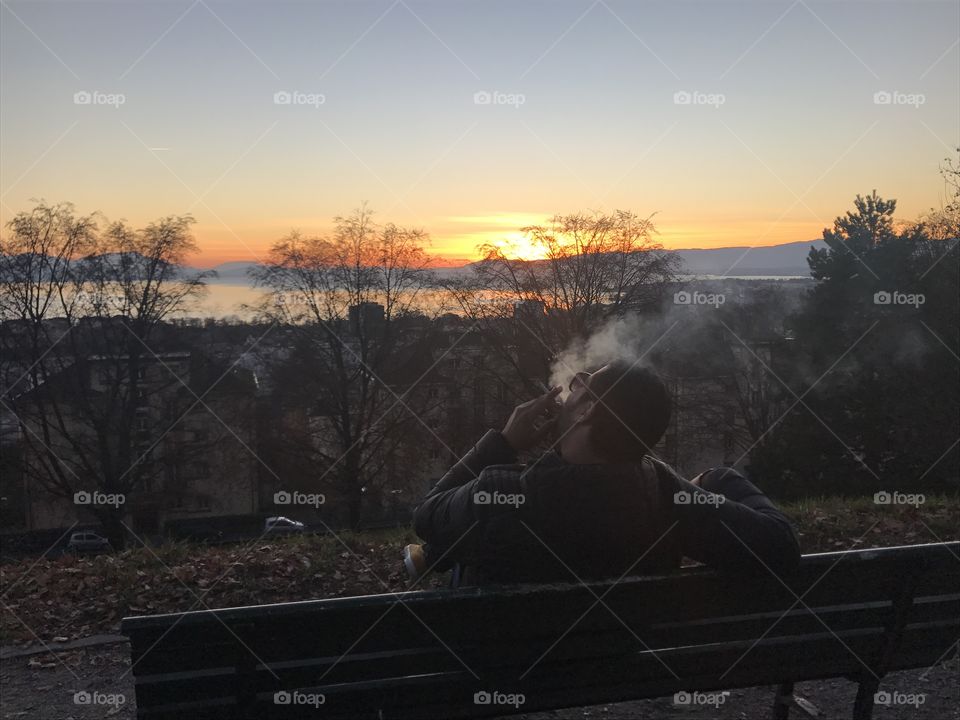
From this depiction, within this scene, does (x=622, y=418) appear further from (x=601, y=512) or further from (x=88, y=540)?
(x=88, y=540)

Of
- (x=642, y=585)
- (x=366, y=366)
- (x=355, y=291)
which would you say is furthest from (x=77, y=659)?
(x=355, y=291)

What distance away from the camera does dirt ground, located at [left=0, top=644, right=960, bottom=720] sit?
3439 mm

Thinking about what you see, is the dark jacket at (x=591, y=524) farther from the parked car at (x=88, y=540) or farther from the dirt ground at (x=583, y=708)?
the parked car at (x=88, y=540)

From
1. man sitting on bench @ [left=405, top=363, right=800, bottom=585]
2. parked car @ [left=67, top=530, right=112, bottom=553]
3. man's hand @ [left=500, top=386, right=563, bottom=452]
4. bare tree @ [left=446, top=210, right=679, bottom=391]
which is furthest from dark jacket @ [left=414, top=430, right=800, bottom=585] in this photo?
parked car @ [left=67, top=530, right=112, bottom=553]

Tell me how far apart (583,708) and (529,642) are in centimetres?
146

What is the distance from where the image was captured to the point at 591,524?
214 centimetres

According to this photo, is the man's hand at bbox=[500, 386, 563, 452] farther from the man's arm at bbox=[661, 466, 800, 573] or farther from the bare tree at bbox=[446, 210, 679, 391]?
the bare tree at bbox=[446, 210, 679, 391]

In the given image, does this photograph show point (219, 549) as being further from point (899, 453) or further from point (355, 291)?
point (899, 453)

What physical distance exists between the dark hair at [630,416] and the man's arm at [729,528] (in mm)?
147

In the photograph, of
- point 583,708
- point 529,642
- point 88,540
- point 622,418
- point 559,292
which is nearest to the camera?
point 622,418

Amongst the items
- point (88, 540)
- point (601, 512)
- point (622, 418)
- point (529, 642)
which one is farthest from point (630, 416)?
point (88, 540)

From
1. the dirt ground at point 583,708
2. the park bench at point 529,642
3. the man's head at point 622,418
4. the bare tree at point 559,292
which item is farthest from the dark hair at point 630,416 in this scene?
the bare tree at point 559,292

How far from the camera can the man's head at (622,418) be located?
213 cm

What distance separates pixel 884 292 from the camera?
763 inches
